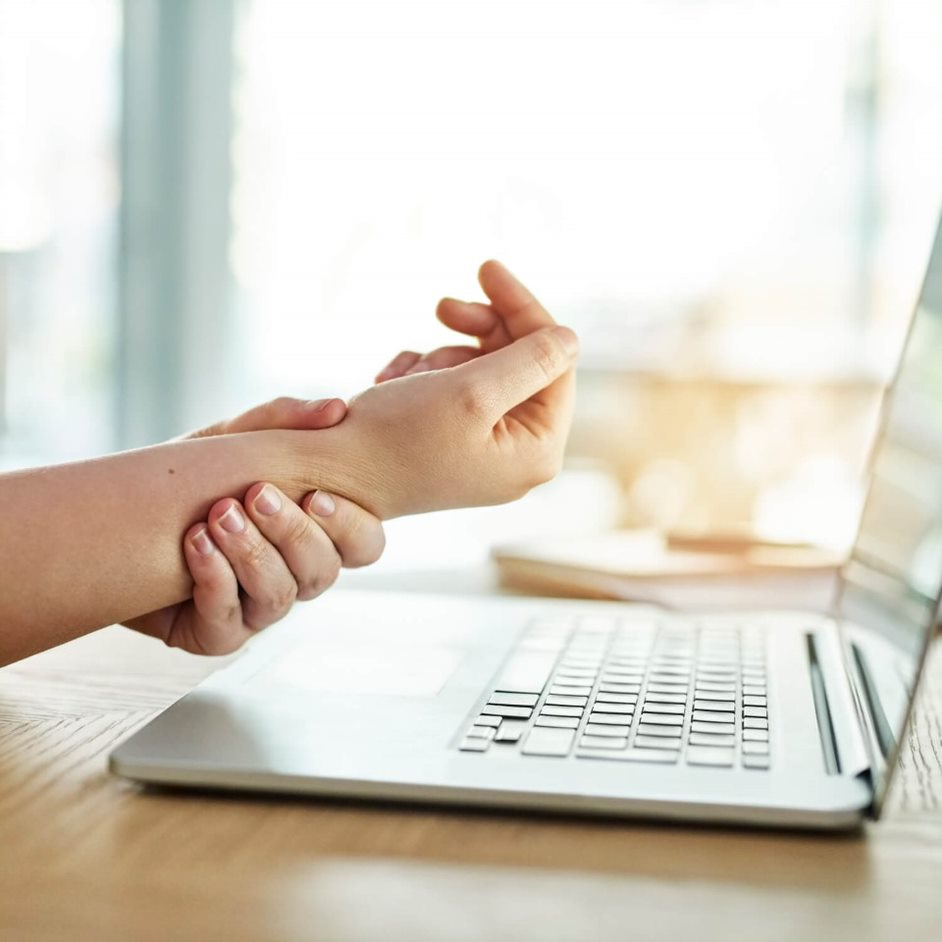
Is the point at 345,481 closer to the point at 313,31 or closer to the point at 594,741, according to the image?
the point at 594,741

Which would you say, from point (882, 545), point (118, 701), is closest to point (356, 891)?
point (118, 701)

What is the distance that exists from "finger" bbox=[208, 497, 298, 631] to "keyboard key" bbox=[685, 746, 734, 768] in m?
0.29

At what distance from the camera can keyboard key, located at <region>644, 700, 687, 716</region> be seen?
1.90 feet

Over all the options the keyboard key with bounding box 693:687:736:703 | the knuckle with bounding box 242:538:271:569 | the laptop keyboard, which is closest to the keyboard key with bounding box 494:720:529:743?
the laptop keyboard

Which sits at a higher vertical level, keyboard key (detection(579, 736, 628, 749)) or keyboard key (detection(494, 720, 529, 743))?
keyboard key (detection(579, 736, 628, 749))

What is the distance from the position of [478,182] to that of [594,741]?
8.05 feet

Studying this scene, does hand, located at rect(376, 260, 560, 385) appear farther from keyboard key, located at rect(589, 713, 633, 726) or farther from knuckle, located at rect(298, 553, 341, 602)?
keyboard key, located at rect(589, 713, 633, 726)

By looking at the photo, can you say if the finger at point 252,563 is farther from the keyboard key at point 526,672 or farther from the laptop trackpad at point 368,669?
the keyboard key at point 526,672

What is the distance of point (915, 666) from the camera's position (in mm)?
497

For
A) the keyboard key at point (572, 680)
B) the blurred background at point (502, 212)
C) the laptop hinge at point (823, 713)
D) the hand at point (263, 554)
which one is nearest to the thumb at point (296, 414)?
the hand at point (263, 554)

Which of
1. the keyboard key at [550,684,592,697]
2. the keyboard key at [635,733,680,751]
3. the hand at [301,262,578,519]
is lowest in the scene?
the keyboard key at [550,684,592,697]

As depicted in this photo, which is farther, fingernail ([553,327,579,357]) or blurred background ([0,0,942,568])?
blurred background ([0,0,942,568])

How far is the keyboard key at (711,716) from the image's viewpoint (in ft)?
1.85

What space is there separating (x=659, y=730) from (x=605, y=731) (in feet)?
0.08
